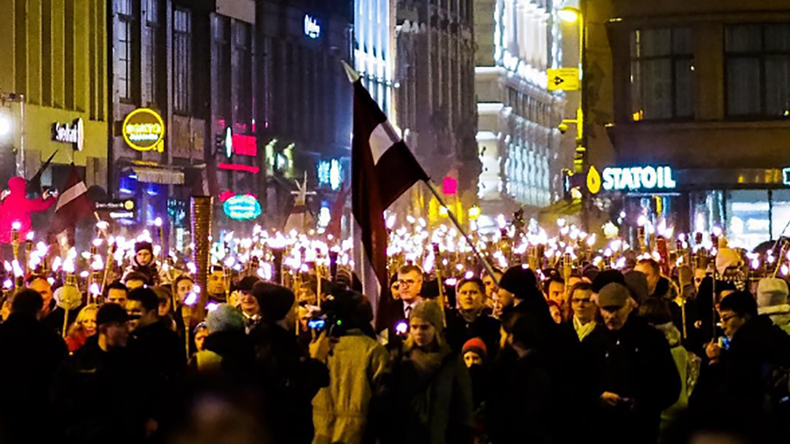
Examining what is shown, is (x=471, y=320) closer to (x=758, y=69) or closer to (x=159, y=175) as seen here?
(x=758, y=69)

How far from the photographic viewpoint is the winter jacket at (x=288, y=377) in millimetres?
8859

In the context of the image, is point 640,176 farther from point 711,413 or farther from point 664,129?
point 711,413

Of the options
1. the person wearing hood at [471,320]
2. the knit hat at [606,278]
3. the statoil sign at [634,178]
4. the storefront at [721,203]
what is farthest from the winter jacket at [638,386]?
the storefront at [721,203]

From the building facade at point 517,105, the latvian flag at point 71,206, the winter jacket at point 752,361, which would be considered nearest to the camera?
the winter jacket at point 752,361

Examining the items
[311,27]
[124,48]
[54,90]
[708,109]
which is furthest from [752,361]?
[311,27]

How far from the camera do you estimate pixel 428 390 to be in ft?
31.2

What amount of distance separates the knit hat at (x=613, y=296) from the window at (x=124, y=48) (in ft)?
132

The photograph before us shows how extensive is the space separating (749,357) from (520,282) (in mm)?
1483

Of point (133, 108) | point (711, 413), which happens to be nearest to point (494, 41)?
point (133, 108)

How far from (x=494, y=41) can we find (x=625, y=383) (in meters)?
116

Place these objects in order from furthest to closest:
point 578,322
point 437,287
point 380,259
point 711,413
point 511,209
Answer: point 511,209, point 437,287, point 578,322, point 380,259, point 711,413

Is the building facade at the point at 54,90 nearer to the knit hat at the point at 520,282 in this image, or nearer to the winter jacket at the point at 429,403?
the knit hat at the point at 520,282

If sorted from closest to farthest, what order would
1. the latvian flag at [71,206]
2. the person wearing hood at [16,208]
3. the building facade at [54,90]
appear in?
the latvian flag at [71,206] < the person wearing hood at [16,208] < the building facade at [54,90]

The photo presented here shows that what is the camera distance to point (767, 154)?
4109 cm
